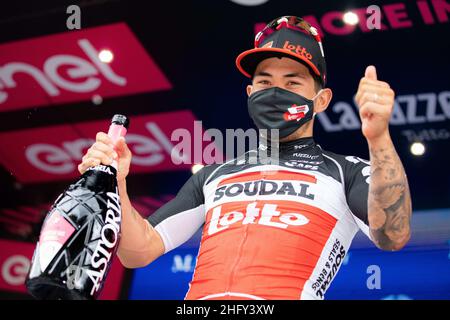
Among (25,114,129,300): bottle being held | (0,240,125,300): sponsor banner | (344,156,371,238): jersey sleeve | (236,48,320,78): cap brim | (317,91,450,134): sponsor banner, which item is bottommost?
(25,114,129,300): bottle being held

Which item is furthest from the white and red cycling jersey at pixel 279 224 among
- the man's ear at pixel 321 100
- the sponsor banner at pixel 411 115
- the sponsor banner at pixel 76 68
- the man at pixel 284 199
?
the sponsor banner at pixel 76 68

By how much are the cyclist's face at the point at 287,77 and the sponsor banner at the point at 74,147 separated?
6.83ft

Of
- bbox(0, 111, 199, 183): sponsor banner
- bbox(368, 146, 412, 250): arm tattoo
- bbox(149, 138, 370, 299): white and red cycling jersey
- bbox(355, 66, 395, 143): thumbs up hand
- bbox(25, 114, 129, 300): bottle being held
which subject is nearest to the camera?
bbox(25, 114, 129, 300): bottle being held

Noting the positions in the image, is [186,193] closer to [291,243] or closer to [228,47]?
[291,243]

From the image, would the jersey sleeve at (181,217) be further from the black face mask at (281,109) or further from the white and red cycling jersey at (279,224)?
the black face mask at (281,109)

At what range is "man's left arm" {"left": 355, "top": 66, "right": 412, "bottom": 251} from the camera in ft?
5.44

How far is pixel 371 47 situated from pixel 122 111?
151 centimetres

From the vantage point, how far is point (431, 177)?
416cm

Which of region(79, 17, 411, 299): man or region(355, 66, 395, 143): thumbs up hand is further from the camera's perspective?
region(79, 17, 411, 299): man

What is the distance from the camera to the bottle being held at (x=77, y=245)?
148 cm

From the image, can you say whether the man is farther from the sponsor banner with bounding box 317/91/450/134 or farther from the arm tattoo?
the sponsor banner with bounding box 317/91/450/134

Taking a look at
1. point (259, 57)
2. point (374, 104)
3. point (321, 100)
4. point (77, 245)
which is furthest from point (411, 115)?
point (77, 245)

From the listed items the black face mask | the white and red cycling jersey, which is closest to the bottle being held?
the white and red cycling jersey

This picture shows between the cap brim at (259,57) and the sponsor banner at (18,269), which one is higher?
the sponsor banner at (18,269)
